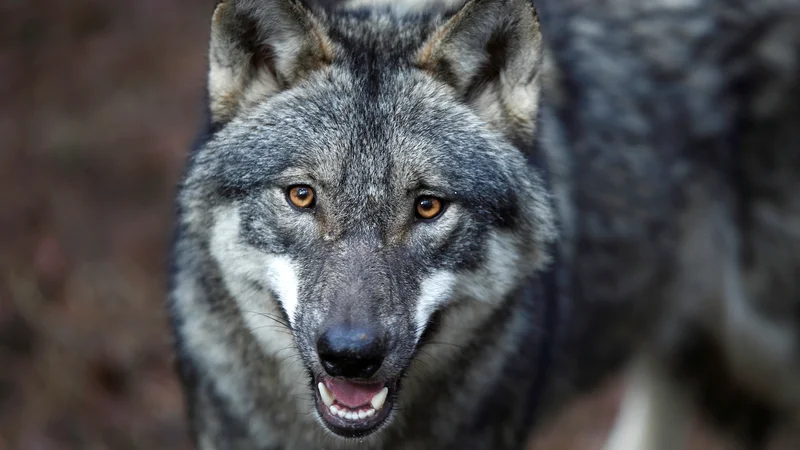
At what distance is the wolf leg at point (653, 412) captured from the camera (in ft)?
20.8

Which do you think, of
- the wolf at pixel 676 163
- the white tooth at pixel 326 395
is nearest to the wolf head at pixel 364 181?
the white tooth at pixel 326 395

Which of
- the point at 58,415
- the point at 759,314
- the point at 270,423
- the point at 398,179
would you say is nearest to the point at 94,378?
the point at 58,415

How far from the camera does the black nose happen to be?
10.2 feet

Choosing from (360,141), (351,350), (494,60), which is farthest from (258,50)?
(351,350)

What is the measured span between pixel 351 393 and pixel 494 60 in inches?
54.4

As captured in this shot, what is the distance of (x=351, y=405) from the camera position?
3377 millimetres

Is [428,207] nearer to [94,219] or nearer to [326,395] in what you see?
[326,395]

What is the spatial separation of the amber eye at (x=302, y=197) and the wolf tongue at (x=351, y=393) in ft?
2.02

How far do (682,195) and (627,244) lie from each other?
16.4 inches

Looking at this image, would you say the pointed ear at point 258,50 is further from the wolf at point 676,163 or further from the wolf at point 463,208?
the wolf at point 676,163

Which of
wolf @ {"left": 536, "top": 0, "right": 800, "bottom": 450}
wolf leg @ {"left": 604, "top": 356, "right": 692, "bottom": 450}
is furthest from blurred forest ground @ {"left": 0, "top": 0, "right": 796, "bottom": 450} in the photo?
wolf @ {"left": 536, "top": 0, "right": 800, "bottom": 450}

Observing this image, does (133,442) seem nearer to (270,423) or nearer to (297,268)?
(270,423)

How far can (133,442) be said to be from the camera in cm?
598

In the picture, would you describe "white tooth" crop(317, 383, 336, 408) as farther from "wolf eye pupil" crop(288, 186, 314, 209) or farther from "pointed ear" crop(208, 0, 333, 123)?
"pointed ear" crop(208, 0, 333, 123)
